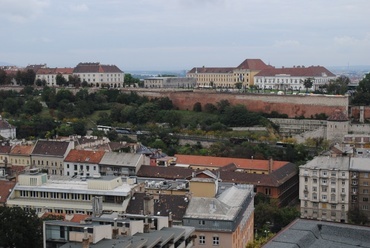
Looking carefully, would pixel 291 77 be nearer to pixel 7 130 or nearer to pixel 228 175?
pixel 7 130

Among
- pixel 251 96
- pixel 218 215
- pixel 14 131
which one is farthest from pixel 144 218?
pixel 251 96

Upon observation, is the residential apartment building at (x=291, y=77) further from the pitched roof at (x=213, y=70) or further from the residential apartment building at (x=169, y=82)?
the residential apartment building at (x=169, y=82)

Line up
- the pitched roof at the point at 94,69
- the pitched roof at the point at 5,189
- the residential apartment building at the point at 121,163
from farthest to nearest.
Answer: the pitched roof at the point at 94,69 < the residential apartment building at the point at 121,163 < the pitched roof at the point at 5,189

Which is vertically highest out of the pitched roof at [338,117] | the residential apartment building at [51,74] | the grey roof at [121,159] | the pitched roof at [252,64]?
the pitched roof at [252,64]

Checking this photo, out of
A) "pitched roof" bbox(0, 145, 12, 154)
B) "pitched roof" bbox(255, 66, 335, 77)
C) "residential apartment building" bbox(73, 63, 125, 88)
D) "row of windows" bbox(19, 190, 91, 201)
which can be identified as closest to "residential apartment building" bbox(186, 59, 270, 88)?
"pitched roof" bbox(255, 66, 335, 77)

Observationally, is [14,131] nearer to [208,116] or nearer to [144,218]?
[208,116]

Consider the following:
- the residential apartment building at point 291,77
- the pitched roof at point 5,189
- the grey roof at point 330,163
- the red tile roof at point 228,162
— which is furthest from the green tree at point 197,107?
the pitched roof at point 5,189

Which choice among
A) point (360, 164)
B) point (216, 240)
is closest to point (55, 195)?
point (216, 240)
